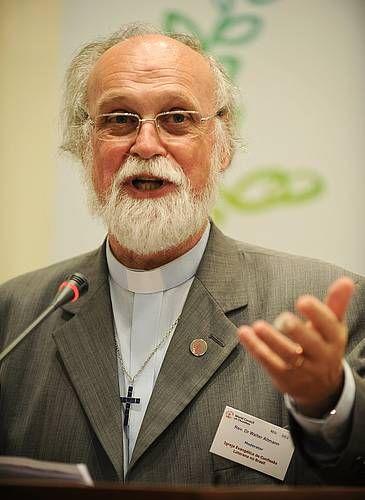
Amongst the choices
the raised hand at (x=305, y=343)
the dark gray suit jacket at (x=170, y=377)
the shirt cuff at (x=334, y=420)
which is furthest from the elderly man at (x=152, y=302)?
the raised hand at (x=305, y=343)

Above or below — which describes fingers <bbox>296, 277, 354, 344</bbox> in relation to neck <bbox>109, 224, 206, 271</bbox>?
above

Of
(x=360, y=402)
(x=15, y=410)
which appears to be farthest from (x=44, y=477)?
(x=15, y=410)

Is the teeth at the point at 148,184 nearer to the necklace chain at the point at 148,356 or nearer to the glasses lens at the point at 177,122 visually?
the glasses lens at the point at 177,122

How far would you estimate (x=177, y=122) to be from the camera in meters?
2.29

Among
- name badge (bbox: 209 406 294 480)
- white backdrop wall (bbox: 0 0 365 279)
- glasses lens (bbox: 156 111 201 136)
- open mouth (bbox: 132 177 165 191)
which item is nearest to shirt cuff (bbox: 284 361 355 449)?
name badge (bbox: 209 406 294 480)

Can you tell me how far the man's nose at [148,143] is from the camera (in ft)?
7.23

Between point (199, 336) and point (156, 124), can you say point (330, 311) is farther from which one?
point (156, 124)

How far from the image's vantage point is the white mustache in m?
2.21

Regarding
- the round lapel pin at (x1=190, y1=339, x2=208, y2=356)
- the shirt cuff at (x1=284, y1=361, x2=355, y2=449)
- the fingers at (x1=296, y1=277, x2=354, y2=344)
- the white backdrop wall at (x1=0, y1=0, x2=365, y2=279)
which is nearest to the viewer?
the fingers at (x1=296, y1=277, x2=354, y2=344)

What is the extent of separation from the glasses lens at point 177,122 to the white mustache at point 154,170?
0.12 metres

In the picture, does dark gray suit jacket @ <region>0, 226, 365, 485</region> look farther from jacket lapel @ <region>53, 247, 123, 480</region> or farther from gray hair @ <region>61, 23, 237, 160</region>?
gray hair @ <region>61, 23, 237, 160</region>

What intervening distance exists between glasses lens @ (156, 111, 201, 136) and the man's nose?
37mm

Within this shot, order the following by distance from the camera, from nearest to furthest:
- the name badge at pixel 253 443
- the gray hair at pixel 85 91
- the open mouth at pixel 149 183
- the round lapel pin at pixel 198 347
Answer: the name badge at pixel 253 443
the round lapel pin at pixel 198 347
the open mouth at pixel 149 183
the gray hair at pixel 85 91

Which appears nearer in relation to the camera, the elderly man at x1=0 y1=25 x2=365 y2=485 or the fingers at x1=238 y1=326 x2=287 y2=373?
the fingers at x1=238 y1=326 x2=287 y2=373
